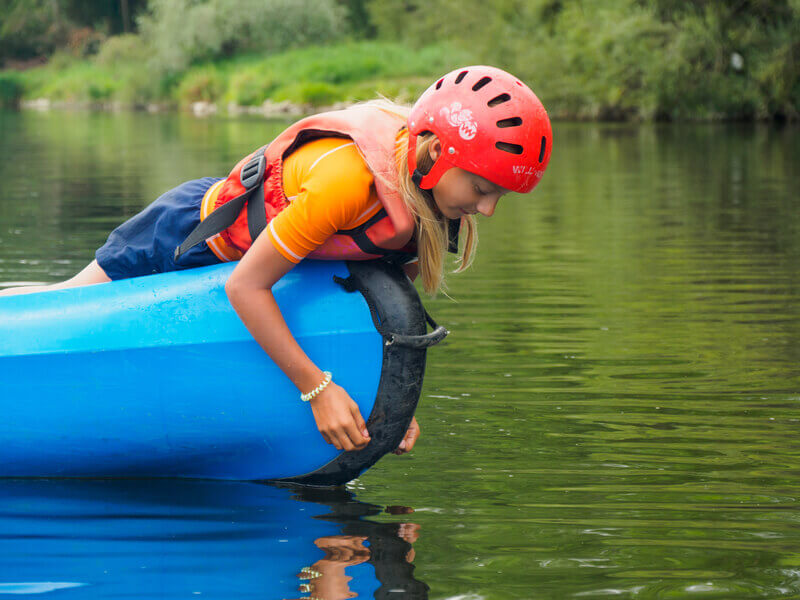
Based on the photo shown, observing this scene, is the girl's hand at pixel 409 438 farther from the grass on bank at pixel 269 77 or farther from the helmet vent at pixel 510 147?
the grass on bank at pixel 269 77

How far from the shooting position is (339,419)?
10.9 ft

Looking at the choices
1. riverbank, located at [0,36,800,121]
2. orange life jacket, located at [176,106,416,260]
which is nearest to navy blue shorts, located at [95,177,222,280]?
orange life jacket, located at [176,106,416,260]

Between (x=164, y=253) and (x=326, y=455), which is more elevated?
(x=164, y=253)

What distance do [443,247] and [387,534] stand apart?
0.78m

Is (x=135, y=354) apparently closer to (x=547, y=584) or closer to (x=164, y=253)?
(x=164, y=253)

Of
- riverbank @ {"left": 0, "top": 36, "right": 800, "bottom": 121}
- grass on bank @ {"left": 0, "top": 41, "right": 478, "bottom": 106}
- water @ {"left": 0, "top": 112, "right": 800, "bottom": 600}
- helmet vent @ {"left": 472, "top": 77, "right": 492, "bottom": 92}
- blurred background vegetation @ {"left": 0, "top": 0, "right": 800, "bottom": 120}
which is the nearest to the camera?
water @ {"left": 0, "top": 112, "right": 800, "bottom": 600}

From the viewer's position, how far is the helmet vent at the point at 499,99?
3154 mm

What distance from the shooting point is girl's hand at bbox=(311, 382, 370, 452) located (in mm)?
3311

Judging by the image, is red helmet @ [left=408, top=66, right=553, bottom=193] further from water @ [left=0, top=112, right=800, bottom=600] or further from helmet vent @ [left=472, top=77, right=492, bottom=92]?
water @ [left=0, top=112, right=800, bottom=600]

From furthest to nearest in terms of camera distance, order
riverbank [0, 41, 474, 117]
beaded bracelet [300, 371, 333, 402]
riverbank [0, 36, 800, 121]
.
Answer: riverbank [0, 41, 474, 117] < riverbank [0, 36, 800, 121] < beaded bracelet [300, 371, 333, 402]

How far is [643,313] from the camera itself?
6.34m

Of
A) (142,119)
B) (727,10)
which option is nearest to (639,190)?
(727,10)

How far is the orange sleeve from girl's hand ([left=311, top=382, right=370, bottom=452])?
0.41 meters

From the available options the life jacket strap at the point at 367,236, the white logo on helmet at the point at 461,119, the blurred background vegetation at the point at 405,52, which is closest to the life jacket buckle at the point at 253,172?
the life jacket strap at the point at 367,236
